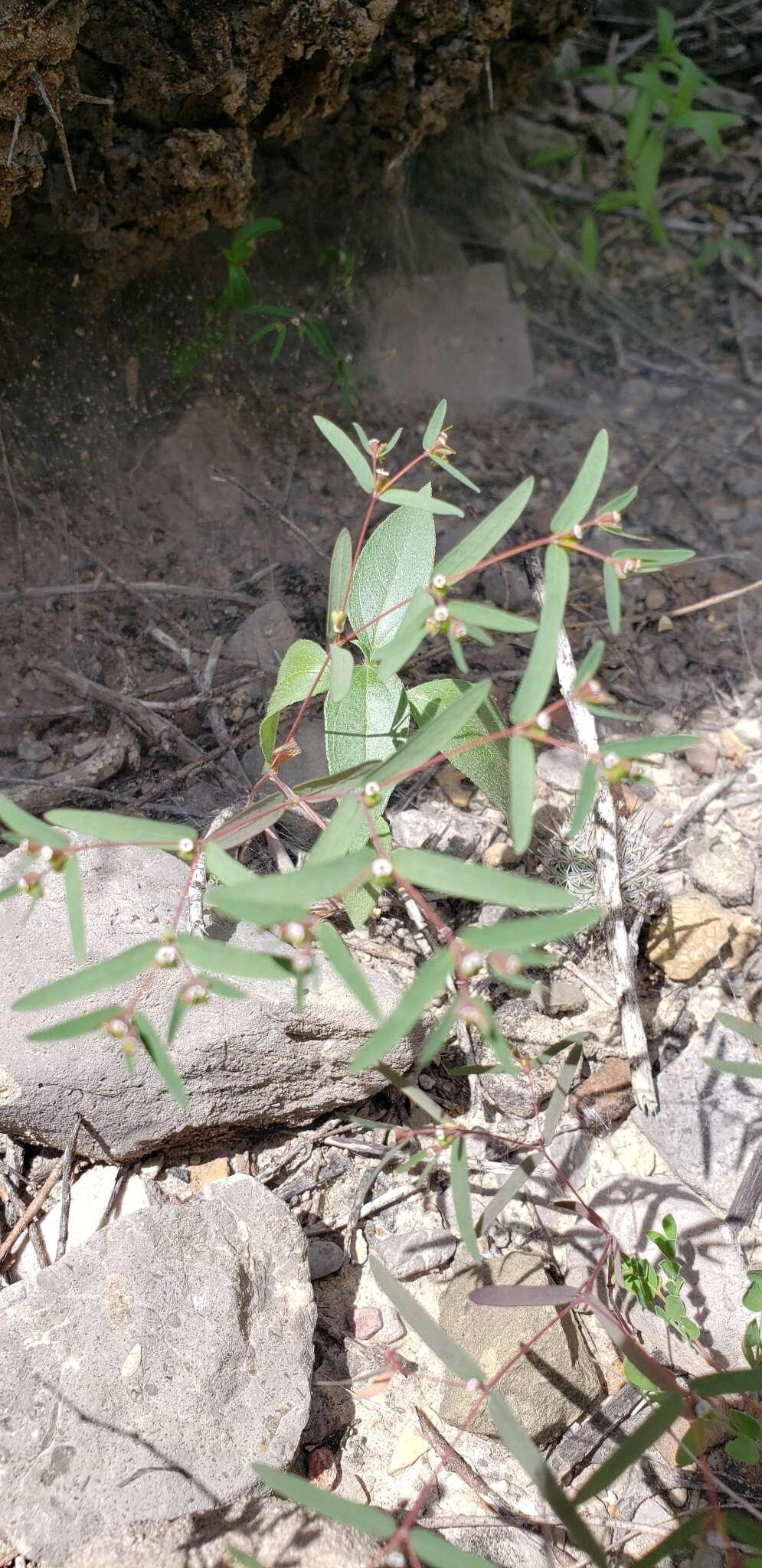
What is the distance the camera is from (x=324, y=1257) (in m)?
1.77

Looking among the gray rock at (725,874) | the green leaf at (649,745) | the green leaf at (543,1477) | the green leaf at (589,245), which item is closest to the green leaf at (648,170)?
the green leaf at (589,245)

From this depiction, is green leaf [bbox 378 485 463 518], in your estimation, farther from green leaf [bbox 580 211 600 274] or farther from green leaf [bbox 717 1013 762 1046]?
green leaf [bbox 580 211 600 274]

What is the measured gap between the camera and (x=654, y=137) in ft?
11.4

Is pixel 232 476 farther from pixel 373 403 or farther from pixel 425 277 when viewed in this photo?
pixel 425 277

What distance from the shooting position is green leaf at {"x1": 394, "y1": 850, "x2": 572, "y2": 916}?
3.66 feet

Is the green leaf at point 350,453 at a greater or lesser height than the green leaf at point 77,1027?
greater

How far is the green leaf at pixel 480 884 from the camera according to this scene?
1.11 meters

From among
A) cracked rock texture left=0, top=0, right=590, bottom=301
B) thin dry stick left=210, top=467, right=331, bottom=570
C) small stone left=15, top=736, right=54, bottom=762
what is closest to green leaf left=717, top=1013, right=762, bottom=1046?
small stone left=15, top=736, right=54, bottom=762

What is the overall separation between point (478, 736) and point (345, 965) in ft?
2.22

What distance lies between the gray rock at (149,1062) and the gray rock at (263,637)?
78 centimetres

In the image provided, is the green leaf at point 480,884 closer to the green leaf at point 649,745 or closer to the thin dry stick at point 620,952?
the green leaf at point 649,745

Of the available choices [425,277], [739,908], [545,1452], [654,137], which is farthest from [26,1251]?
[654,137]

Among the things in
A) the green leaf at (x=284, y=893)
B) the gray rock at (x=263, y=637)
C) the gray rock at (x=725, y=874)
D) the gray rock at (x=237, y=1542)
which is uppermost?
the green leaf at (x=284, y=893)

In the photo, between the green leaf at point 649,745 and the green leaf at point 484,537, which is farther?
the green leaf at point 484,537
